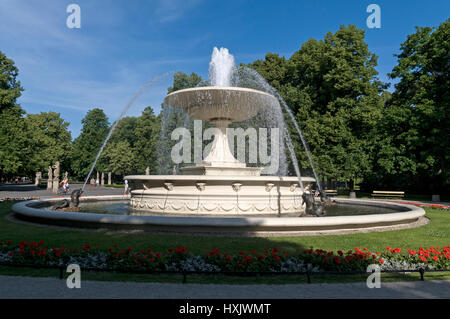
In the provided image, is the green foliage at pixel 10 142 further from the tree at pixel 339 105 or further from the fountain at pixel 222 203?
the tree at pixel 339 105

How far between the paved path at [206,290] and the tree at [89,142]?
6400cm

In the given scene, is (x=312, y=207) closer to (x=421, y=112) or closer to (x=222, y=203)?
(x=222, y=203)

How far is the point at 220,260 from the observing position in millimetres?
6250

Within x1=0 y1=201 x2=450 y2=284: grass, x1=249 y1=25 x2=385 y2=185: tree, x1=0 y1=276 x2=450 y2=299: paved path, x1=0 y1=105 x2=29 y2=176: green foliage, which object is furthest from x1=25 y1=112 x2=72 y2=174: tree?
x1=0 y1=276 x2=450 y2=299: paved path

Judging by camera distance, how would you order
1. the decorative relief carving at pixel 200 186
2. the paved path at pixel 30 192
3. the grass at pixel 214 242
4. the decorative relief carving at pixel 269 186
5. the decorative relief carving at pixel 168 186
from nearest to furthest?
the grass at pixel 214 242 → the decorative relief carving at pixel 200 186 → the decorative relief carving at pixel 168 186 → the decorative relief carving at pixel 269 186 → the paved path at pixel 30 192

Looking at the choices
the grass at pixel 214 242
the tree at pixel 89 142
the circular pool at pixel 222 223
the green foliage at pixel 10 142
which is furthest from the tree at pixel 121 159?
the grass at pixel 214 242

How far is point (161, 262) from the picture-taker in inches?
248

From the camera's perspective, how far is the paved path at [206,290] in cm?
497

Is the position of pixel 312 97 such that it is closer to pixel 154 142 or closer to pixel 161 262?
pixel 154 142

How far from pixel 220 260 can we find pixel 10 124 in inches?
1279

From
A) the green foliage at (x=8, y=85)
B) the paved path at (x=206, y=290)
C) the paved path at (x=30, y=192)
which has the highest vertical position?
the green foliage at (x=8, y=85)

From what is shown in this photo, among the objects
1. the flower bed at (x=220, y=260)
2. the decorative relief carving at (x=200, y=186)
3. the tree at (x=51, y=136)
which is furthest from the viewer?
the tree at (x=51, y=136)

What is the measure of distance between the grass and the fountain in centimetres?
42

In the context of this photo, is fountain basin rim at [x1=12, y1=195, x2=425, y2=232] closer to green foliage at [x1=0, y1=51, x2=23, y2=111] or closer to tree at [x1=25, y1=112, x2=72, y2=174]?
green foliage at [x1=0, y1=51, x2=23, y2=111]
